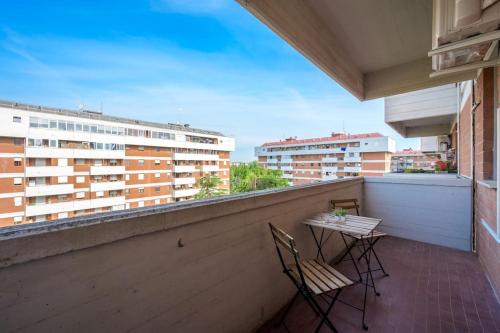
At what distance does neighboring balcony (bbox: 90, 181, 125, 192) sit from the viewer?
1870 mm

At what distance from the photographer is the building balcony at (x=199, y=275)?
0.87m

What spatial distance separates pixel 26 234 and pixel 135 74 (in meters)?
3.59

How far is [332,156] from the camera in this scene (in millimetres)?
32594

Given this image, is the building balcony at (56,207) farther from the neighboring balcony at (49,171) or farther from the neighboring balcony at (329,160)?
the neighboring balcony at (329,160)

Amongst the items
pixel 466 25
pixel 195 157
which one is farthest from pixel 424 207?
pixel 195 157

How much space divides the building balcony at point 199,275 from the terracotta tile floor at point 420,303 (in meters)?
0.01

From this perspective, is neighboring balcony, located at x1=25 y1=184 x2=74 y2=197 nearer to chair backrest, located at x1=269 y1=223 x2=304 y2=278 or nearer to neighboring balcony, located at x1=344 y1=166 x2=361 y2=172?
chair backrest, located at x1=269 y1=223 x2=304 y2=278

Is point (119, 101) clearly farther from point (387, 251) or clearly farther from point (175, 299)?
point (387, 251)

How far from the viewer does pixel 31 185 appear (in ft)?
4.69

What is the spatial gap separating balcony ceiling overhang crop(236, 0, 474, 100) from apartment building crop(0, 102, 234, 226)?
5.31 ft

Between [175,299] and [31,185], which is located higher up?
[31,185]

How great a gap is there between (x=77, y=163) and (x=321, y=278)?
7.09ft

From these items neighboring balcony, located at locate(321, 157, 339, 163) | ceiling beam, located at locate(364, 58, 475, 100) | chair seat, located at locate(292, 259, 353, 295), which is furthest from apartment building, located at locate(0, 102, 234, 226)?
neighboring balcony, located at locate(321, 157, 339, 163)

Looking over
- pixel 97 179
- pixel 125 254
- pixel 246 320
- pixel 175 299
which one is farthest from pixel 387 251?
pixel 97 179
